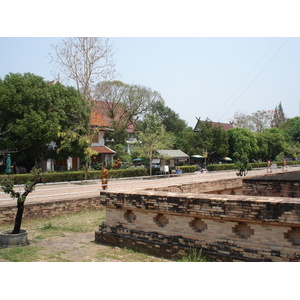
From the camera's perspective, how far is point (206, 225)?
19.2ft

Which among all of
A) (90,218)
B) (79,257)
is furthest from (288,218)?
(90,218)

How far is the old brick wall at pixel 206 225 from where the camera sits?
16.6ft

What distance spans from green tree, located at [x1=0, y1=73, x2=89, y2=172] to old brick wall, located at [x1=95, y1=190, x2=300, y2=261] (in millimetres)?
16774

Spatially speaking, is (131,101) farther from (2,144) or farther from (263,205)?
(263,205)

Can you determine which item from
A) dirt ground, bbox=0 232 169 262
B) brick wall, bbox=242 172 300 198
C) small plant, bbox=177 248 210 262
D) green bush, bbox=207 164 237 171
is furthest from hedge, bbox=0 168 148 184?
small plant, bbox=177 248 210 262

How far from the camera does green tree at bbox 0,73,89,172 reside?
22.7 metres

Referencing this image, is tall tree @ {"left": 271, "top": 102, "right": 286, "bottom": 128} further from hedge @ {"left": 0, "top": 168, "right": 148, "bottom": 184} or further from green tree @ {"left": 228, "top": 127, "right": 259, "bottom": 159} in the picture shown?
hedge @ {"left": 0, "top": 168, "right": 148, "bottom": 184}

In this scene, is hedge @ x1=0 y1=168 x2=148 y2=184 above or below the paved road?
above

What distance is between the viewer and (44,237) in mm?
8188

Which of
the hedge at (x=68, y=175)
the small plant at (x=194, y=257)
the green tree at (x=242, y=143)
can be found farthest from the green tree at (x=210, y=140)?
the small plant at (x=194, y=257)

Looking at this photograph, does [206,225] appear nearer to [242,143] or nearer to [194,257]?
[194,257]

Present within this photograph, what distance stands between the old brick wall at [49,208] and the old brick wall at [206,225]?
4166 mm

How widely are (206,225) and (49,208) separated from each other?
6804 mm

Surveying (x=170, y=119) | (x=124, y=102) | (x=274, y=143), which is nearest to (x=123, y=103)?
(x=124, y=102)
